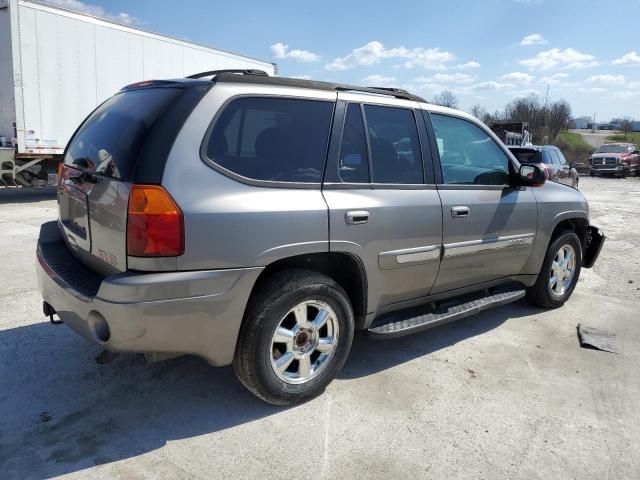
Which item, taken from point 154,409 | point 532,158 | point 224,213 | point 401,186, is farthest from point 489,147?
point 532,158

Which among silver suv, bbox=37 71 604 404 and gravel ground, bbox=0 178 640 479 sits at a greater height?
silver suv, bbox=37 71 604 404

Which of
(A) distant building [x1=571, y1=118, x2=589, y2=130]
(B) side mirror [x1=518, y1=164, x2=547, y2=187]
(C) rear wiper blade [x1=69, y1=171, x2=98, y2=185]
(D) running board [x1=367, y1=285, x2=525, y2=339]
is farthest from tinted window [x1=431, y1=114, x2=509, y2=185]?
(A) distant building [x1=571, y1=118, x2=589, y2=130]

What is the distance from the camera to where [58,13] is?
10727 mm

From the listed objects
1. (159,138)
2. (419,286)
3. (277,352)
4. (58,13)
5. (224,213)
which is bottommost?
(277,352)

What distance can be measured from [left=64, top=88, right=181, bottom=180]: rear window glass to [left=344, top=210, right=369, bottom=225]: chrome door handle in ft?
3.93

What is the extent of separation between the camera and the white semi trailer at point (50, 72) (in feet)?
34.1

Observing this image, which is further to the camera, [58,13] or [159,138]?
[58,13]

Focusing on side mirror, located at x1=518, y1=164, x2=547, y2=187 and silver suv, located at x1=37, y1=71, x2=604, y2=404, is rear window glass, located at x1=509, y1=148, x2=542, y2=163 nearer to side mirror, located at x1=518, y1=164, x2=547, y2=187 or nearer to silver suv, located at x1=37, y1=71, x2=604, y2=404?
side mirror, located at x1=518, y1=164, x2=547, y2=187

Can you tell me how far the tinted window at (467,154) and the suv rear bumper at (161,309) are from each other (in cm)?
194

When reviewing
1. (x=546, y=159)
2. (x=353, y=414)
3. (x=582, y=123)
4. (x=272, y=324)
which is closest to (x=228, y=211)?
(x=272, y=324)

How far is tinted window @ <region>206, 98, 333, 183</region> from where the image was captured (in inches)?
111

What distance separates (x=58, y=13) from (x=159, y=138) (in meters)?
10.2

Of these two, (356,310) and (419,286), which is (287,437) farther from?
(419,286)

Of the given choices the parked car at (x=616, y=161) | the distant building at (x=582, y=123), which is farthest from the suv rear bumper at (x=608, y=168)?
the distant building at (x=582, y=123)
